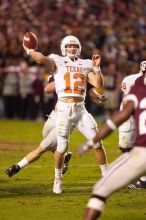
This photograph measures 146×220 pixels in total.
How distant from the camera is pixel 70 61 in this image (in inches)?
341

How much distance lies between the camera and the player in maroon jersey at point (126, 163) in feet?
18.4

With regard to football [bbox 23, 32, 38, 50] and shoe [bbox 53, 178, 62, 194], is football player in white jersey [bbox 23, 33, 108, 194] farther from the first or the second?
football [bbox 23, 32, 38, 50]

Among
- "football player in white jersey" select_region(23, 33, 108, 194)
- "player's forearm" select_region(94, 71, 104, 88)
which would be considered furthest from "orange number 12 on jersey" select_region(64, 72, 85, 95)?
"player's forearm" select_region(94, 71, 104, 88)

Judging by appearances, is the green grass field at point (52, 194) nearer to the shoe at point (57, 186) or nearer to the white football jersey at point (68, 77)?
the shoe at point (57, 186)

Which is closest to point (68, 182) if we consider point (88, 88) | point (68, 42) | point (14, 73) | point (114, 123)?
point (88, 88)

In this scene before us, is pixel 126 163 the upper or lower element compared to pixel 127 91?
upper

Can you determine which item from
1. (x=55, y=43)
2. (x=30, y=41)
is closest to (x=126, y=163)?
(x=30, y=41)

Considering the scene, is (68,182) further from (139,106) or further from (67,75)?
(139,106)

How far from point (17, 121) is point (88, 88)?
1100 cm

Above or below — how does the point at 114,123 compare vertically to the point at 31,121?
above

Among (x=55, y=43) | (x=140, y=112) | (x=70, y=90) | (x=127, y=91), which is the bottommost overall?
(x=55, y=43)

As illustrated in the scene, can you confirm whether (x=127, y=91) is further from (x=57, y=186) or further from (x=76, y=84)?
(x=57, y=186)

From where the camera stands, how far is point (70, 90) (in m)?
8.61

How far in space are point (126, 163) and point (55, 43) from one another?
1417 cm
